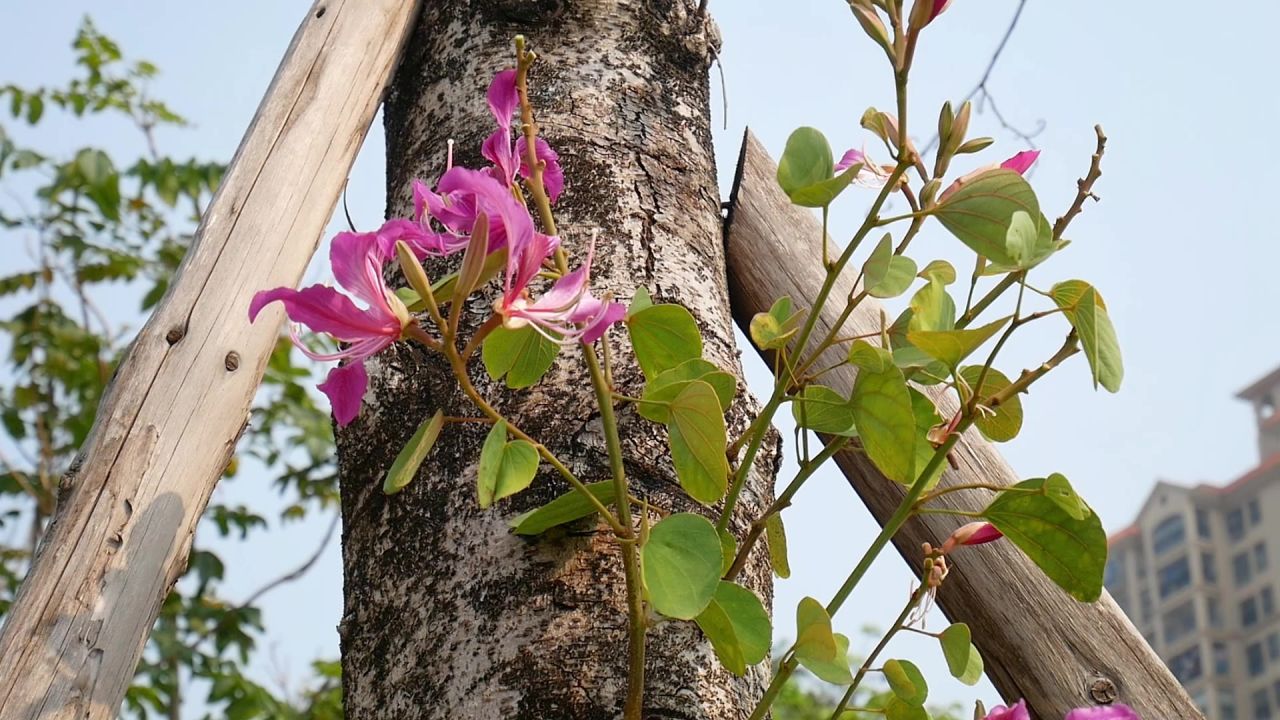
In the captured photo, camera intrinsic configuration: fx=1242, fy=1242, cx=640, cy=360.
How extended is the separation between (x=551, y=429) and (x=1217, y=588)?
115ft

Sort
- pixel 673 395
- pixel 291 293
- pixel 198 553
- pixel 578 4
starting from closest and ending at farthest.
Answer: pixel 291 293 → pixel 673 395 → pixel 578 4 → pixel 198 553

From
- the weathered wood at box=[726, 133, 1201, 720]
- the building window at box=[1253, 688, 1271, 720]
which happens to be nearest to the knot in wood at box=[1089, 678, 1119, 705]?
the weathered wood at box=[726, 133, 1201, 720]

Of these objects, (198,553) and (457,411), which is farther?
(198,553)

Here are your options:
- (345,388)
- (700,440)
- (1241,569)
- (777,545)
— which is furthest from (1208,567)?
(345,388)

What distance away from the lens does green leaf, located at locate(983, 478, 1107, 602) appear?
2.41 feet

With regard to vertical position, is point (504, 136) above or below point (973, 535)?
above

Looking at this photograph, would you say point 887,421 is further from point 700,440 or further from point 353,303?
point 353,303

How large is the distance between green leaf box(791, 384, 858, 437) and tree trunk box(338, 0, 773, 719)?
12 centimetres

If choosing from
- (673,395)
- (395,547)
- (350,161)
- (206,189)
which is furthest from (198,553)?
(673,395)

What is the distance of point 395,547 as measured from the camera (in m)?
0.93

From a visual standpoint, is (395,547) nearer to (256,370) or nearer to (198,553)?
(256,370)

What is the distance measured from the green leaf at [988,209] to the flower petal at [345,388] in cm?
34

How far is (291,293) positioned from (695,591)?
0.85 feet

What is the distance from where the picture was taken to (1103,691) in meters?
1.10
